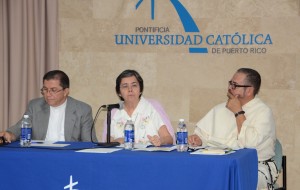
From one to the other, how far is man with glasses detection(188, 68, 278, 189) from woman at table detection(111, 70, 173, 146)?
0.38 m

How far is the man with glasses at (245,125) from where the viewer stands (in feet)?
15.4

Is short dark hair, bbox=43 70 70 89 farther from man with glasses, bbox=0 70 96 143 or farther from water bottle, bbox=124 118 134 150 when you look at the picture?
water bottle, bbox=124 118 134 150

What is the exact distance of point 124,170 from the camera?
382cm

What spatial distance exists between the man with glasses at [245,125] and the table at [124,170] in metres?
0.57

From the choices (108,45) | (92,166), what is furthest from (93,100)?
(92,166)

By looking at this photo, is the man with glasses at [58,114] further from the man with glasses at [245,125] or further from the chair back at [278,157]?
the chair back at [278,157]

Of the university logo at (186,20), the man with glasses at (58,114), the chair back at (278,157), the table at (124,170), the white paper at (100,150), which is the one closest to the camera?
the table at (124,170)

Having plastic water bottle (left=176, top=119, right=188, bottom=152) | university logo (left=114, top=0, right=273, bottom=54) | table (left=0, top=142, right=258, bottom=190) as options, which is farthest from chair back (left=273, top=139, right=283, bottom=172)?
university logo (left=114, top=0, right=273, bottom=54)

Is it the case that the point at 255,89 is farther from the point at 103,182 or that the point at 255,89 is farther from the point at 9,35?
the point at 9,35

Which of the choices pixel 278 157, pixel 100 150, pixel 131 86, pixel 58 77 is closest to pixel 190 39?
pixel 131 86

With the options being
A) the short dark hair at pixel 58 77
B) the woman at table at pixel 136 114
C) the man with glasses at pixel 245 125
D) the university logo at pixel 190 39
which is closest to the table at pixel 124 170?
the man with glasses at pixel 245 125

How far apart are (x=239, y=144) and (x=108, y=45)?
2301mm

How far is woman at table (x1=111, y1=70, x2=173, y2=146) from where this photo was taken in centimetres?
501

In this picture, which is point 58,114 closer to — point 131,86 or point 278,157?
point 131,86
